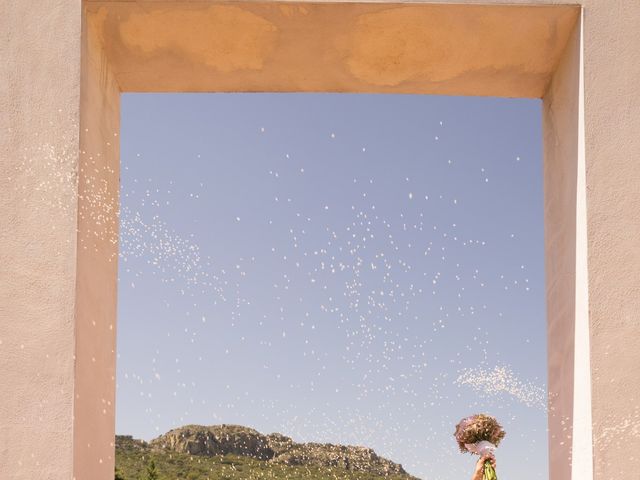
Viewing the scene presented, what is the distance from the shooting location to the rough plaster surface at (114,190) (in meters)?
3.13

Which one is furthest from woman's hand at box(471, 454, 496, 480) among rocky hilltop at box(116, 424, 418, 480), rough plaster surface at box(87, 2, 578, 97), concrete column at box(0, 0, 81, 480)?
rocky hilltop at box(116, 424, 418, 480)

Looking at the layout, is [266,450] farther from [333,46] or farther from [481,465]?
[333,46]

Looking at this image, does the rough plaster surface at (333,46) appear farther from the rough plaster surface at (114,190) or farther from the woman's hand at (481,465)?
the woman's hand at (481,465)

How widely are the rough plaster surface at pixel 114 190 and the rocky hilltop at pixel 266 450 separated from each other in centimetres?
804

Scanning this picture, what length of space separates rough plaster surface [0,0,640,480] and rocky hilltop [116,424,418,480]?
8.04 m

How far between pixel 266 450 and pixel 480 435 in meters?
9.94

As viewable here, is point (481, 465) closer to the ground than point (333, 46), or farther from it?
closer to the ground

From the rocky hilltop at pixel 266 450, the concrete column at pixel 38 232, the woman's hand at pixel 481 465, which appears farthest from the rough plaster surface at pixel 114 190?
the rocky hilltop at pixel 266 450

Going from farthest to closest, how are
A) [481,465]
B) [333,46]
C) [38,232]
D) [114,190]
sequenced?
[481,465] → [114,190] → [333,46] → [38,232]

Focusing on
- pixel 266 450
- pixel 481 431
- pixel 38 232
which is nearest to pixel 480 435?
pixel 481 431

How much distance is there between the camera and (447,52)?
3.76 meters

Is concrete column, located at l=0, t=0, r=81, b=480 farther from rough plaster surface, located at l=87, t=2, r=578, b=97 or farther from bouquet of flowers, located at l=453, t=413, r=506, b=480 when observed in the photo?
bouquet of flowers, located at l=453, t=413, r=506, b=480

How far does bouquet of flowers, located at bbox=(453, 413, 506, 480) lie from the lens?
468cm

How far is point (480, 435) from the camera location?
4.72 metres
